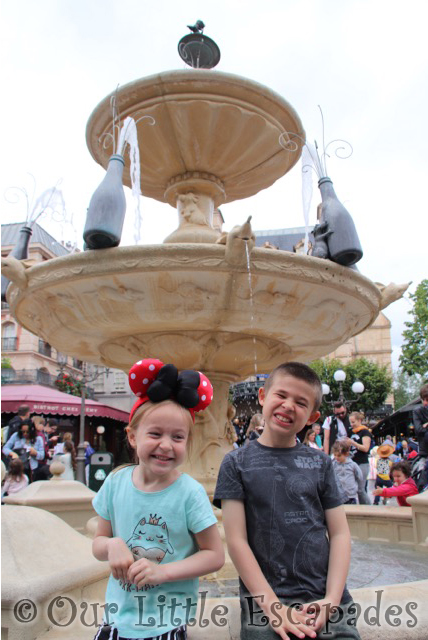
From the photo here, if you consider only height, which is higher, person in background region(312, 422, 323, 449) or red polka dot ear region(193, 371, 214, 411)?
red polka dot ear region(193, 371, 214, 411)

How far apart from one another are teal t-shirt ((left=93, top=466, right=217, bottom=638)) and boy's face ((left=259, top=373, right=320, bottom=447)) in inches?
13.5

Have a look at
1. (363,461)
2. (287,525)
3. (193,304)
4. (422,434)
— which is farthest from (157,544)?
(363,461)

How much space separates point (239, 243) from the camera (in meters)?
3.38

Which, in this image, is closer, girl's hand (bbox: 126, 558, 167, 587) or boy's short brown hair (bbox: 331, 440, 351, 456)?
girl's hand (bbox: 126, 558, 167, 587)

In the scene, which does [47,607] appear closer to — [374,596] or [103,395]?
[374,596]

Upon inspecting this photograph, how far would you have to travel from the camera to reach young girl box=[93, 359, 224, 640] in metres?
1.57

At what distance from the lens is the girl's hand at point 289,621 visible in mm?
1520

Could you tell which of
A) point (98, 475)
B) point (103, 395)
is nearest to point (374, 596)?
point (98, 475)

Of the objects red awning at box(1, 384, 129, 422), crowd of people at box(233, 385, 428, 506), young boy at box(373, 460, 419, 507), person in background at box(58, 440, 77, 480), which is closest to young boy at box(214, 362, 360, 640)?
crowd of people at box(233, 385, 428, 506)

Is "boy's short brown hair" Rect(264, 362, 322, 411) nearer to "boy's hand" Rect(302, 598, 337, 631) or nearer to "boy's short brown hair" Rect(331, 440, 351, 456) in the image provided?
"boy's hand" Rect(302, 598, 337, 631)

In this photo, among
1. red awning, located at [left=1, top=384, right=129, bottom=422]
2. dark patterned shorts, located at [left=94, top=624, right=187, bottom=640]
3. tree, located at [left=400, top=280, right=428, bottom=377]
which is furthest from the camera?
tree, located at [left=400, top=280, right=428, bottom=377]

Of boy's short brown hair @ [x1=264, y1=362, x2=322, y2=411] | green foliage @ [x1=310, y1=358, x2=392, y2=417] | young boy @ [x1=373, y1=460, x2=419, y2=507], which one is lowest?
young boy @ [x1=373, y1=460, x2=419, y2=507]

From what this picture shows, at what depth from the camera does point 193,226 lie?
5.12 metres

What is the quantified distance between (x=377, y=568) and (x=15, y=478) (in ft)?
Result: 16.3
